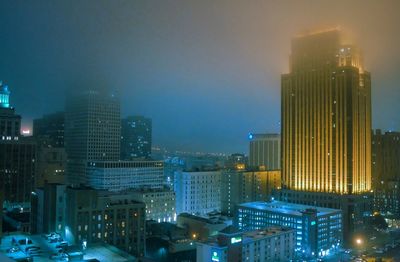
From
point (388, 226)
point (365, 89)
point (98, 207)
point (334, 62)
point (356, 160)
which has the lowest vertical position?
point (388, 226)

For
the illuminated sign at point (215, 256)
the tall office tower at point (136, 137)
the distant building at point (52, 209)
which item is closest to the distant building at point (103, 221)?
the distant building at point (52, 209)

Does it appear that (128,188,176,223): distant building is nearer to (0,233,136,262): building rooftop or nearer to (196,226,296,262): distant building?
(196,226,296,262): distant building

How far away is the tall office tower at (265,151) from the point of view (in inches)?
1287

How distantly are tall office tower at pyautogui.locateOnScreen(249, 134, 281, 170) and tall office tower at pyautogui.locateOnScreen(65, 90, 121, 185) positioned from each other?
11343 mm

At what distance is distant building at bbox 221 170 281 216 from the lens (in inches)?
937

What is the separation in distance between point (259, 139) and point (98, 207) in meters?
23.0

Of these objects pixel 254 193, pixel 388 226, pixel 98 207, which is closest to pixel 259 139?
pixel 254 193

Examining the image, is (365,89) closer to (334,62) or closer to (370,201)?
(334,62)

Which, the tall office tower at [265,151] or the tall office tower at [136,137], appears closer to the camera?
the tall office tower at [265,151]

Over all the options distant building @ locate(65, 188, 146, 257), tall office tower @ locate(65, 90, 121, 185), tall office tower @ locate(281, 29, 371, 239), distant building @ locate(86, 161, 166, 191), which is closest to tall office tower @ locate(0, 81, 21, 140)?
distant building @ locate(86, 161, 166, 191)

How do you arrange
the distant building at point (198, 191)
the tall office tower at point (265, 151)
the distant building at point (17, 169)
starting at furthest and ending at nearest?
1. the tall office tower at point (265, 151)
2. the distant building at point (198, 191)
3. the distant building at point (17, 169)

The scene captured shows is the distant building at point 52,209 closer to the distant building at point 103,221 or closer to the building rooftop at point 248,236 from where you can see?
the distant building at point 103,221

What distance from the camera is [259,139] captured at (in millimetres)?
33750

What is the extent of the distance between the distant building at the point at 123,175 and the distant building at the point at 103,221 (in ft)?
35.8
